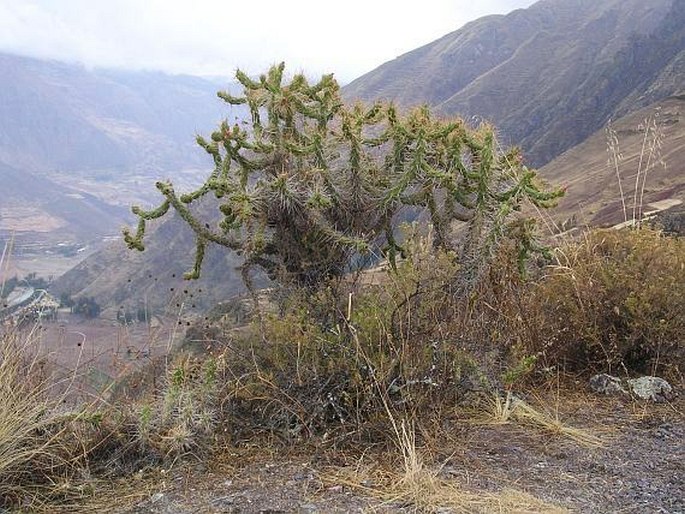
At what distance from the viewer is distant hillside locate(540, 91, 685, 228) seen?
1648 centimetres

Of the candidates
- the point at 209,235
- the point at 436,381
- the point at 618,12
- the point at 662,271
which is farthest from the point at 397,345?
the point at 618,12

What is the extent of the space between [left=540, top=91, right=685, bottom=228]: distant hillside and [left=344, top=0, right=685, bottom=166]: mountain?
2354cm

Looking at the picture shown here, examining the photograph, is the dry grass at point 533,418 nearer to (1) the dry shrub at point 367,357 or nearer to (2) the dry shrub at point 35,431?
(1) the dry shrub at point 367,357

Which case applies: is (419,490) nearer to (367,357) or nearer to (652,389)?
(367,357)

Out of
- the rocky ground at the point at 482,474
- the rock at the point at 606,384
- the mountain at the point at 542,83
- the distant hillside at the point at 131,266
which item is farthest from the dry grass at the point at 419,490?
the distant hillside at the point at 131,266

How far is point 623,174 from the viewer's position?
25094mm

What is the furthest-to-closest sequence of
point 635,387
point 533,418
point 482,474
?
point 635,387 → point 533,418 → point 482,474

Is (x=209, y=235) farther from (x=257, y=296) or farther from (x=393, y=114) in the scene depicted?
(x=393, y=114)

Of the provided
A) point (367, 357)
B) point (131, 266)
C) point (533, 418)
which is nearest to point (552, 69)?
point (131, 266)

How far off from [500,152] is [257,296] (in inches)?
83.8

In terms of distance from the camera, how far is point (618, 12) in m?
114

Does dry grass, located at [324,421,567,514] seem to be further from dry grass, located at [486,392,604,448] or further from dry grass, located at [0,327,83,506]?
dry grass, located at [0,327,83,506]

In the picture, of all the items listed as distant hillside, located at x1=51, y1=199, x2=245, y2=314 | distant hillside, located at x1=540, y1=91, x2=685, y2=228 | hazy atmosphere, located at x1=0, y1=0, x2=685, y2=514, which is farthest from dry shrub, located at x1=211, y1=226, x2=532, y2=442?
distant hillside, located at x1=51, y1=199, x2=245, y2=314

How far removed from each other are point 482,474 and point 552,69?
11019cm
